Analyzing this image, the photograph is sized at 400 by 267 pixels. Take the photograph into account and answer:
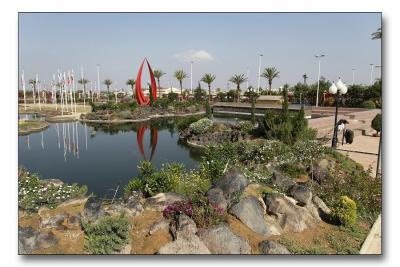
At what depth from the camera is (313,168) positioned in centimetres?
1077

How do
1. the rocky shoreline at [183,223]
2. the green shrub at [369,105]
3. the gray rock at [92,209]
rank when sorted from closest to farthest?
the rocky shoreline at [183,223] → the gray rock at [92,209] → the green shrub at [369,105]

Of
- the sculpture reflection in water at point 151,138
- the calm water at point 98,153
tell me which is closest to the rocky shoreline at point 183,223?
the calm water at point 98,153

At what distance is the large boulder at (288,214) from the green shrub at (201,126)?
16.3 metres

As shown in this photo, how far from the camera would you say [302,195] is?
A: 8109 mm

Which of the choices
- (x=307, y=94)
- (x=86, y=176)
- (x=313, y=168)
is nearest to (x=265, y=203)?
(x=313, y=168)

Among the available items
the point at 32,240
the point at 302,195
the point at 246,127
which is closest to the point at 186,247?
the point at 32,240

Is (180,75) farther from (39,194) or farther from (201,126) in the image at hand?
(39,194)

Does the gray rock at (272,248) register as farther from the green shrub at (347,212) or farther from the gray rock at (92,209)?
the gray rock at (92,209)

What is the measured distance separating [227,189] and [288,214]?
4.86 ft

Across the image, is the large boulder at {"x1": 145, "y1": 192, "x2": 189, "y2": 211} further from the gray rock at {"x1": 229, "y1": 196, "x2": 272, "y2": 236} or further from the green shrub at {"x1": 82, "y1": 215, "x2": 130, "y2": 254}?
the gray rock at {"x1": 229, "y1": 196, "x2": 272, "y2": 236}

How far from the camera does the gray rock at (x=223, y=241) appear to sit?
5988mm

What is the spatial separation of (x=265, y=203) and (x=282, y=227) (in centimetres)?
79

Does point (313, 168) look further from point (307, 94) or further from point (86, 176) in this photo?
point (307, 94)

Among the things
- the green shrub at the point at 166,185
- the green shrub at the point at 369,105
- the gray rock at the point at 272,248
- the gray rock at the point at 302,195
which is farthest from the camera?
the green shrub at the point at 369,105
